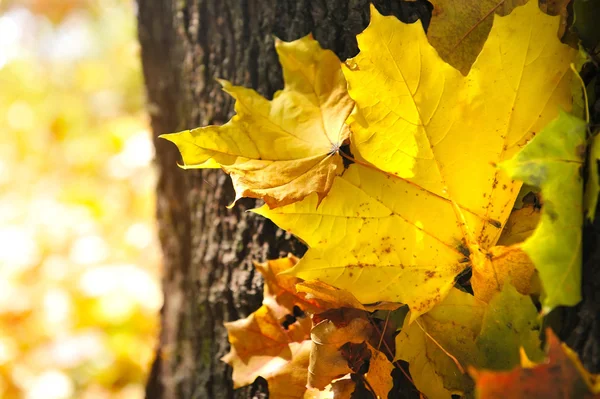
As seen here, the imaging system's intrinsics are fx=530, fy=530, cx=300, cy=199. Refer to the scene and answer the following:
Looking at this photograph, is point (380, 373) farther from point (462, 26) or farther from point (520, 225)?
point (462, 26)

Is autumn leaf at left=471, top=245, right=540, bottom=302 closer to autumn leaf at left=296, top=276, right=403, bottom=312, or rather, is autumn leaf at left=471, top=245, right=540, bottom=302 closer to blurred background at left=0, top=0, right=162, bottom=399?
autumn leaf at left=296, top=276, right=403, bottom=312

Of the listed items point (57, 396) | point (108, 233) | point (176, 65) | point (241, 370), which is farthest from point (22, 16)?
point (241, 370)

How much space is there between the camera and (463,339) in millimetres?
579

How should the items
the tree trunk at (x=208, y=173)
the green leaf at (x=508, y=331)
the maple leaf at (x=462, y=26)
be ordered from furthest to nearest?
the tree trunk at (x=208, y=173), the maple leaf at (x=462, y=26), the green leaf at (x=508, y=331)

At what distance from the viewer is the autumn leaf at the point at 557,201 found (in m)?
0.43

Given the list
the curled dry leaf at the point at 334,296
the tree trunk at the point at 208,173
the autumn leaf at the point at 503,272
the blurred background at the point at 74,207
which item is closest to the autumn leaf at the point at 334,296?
the curled dry leaf at the point at 334,296

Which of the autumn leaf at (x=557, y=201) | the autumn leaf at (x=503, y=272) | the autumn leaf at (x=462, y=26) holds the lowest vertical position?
the autumn leaf at (x=503, y=272)

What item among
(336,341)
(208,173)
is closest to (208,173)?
(208,173)

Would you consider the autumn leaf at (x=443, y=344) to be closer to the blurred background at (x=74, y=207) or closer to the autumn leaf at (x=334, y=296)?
the autumn leaf at (x=334, y=296)

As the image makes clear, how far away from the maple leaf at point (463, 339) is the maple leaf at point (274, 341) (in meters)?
0.17

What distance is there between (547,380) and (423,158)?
268 mm

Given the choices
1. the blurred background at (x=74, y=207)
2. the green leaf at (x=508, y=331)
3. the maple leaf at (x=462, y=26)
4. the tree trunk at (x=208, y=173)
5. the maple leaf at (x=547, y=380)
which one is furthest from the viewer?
the blurred background at (x=74, y=207)

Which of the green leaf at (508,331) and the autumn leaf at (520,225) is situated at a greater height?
the autumn leaf at (520,225)

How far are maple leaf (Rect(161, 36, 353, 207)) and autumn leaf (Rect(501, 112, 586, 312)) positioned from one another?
22cm
